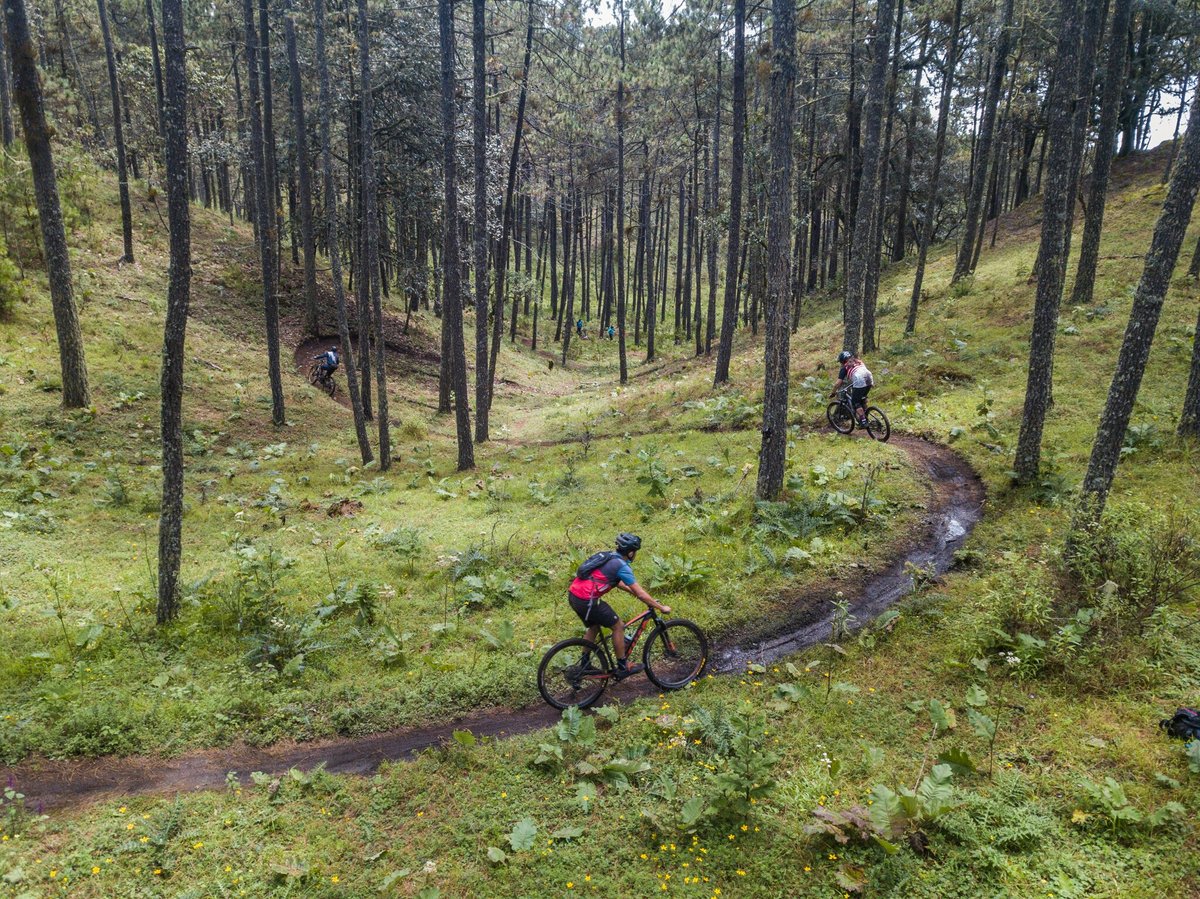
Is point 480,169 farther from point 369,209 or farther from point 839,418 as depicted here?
point 839,418

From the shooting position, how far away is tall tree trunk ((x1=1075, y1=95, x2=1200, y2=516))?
27.7 ft

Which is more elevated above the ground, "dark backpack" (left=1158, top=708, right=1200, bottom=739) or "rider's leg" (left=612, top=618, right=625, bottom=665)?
"dark backpack" (left=1158, top=708, right=1200, bottom=739)

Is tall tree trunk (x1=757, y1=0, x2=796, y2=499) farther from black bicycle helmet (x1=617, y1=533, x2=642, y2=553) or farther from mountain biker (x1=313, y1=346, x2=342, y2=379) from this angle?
mountain biker (x1=313, y1=346, x2=342, y2=379)

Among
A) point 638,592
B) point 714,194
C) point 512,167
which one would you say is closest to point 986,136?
point 714,194

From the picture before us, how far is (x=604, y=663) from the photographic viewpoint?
854cm

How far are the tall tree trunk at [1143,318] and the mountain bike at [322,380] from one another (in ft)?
78.9

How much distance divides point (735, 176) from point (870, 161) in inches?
234

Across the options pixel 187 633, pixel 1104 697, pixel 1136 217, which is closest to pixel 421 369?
pixel 187 633

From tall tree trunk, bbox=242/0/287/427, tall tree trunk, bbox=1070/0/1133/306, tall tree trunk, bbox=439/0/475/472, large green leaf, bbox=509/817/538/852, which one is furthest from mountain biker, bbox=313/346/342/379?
tall tree trunk, bbox=1070/0/1133/306

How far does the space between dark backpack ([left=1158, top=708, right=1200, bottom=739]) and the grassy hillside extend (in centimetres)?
17

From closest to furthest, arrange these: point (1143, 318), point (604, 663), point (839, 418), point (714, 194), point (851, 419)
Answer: point (604, 663) → point (1143, 318) → point (851, 419) → point (839, 418) → point (714, 194)

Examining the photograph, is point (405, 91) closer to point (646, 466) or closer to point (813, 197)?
point (646, 466)

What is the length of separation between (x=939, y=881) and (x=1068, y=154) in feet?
40.8

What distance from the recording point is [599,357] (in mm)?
47719
